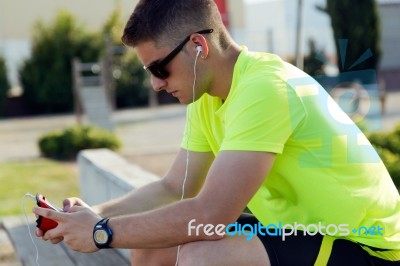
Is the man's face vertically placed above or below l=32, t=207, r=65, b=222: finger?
above

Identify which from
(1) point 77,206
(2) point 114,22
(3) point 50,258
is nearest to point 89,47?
(2) point 114,22

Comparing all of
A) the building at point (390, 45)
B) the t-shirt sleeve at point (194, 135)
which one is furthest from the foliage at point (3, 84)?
the t-shirt sleeve at point (194, 135)

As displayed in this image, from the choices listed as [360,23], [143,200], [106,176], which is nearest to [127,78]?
[360,23]

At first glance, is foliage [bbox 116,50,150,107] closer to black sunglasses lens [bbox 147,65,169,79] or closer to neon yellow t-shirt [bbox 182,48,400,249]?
black sunglasses lens [bbox 147,65,169,79]

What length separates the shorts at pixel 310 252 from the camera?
84.0 inches

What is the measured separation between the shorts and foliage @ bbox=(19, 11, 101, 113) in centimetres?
2395

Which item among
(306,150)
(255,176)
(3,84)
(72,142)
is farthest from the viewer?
(3,84)

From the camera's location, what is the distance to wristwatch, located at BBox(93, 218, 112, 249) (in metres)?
2.22

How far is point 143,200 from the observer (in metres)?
2.83

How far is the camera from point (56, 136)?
12602mm

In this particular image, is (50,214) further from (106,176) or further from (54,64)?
(54,64)

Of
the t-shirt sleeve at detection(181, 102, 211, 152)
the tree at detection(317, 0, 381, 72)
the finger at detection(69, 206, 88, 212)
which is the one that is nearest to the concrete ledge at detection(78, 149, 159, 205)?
the t-shirt sleeve at detection(181, 102, 211, 152)

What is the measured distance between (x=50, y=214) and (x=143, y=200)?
0.56 m

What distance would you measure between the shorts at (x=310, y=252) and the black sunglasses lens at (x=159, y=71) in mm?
595
